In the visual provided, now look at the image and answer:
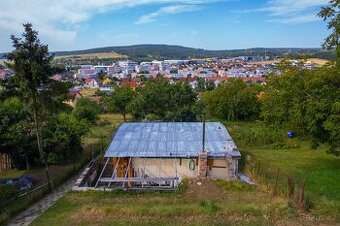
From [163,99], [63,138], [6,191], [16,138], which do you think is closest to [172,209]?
[6,191]

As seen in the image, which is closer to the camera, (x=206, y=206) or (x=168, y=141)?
(x=206, y=206)

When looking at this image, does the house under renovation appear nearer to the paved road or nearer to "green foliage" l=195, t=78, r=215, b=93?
the paved road

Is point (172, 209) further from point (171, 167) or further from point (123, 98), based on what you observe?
point (123, 98)

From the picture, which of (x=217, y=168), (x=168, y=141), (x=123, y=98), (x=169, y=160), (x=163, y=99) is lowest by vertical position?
(x=123, y=98)

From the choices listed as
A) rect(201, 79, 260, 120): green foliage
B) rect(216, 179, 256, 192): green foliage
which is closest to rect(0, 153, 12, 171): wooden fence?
rect(216, 179, 256, 192): green foliage

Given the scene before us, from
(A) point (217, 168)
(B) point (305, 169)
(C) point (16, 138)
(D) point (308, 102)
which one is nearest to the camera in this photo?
(D) point (308, 102)

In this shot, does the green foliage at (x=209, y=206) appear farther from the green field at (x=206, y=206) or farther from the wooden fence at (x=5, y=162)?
the wooden fence at (x=5, y=162)

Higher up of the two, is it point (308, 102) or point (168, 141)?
point (308, 102)

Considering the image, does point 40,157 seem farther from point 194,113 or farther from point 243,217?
point 194,113
